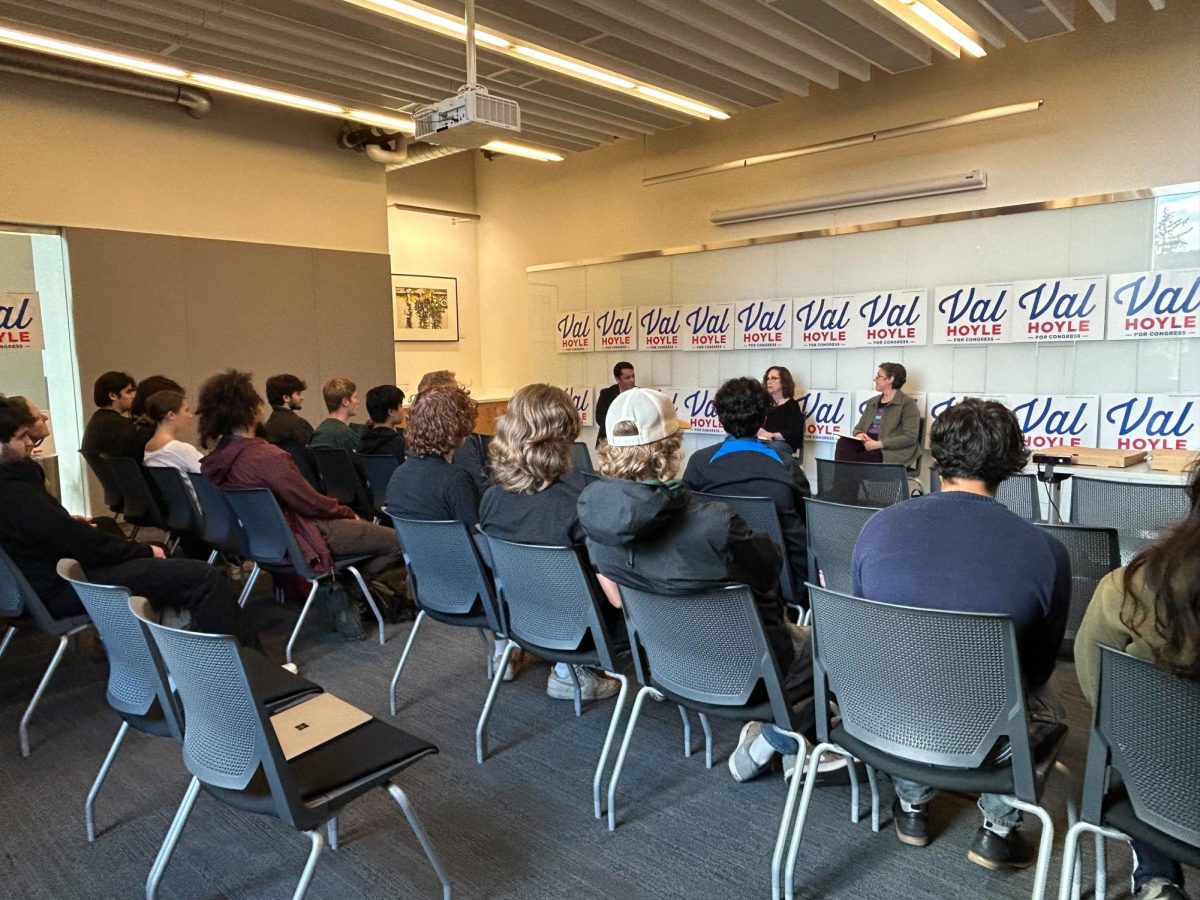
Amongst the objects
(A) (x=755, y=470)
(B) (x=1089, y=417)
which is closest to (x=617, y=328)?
(B) (x=1089, y=417)

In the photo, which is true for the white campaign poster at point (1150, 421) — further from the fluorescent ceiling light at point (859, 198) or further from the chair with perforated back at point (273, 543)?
the chair with perforated back at point (273, 543)

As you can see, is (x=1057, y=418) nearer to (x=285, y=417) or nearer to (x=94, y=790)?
(x=285, y=417)

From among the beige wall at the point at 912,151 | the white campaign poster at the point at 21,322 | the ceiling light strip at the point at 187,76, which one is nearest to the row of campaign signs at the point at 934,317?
the beige wall at the point at 912,151

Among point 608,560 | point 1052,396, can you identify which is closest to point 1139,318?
point 1052,396

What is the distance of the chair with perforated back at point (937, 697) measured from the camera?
1.60 meters

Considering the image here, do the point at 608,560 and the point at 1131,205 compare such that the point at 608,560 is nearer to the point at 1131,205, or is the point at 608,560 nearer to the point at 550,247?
the point at 1131,205

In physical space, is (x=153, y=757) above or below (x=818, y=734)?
below

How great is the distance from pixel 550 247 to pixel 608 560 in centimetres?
770

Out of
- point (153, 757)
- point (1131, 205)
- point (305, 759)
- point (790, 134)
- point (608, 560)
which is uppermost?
point (790, 134)

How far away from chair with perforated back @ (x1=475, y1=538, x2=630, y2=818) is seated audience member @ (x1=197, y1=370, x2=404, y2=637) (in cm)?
146

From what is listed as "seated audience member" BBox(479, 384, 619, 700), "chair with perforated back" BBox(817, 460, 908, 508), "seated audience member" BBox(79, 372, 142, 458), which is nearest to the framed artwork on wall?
"seated audience member" BBox(79, 372, 142, 458)

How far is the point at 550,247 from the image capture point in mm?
9414

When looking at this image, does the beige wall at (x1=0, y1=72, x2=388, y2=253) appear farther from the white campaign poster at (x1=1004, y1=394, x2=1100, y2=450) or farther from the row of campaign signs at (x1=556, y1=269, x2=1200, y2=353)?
the white campaign poster at (x1=1004, y1=394, x2=1100, y2=450)

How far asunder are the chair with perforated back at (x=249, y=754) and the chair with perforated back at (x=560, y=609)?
65 cm
